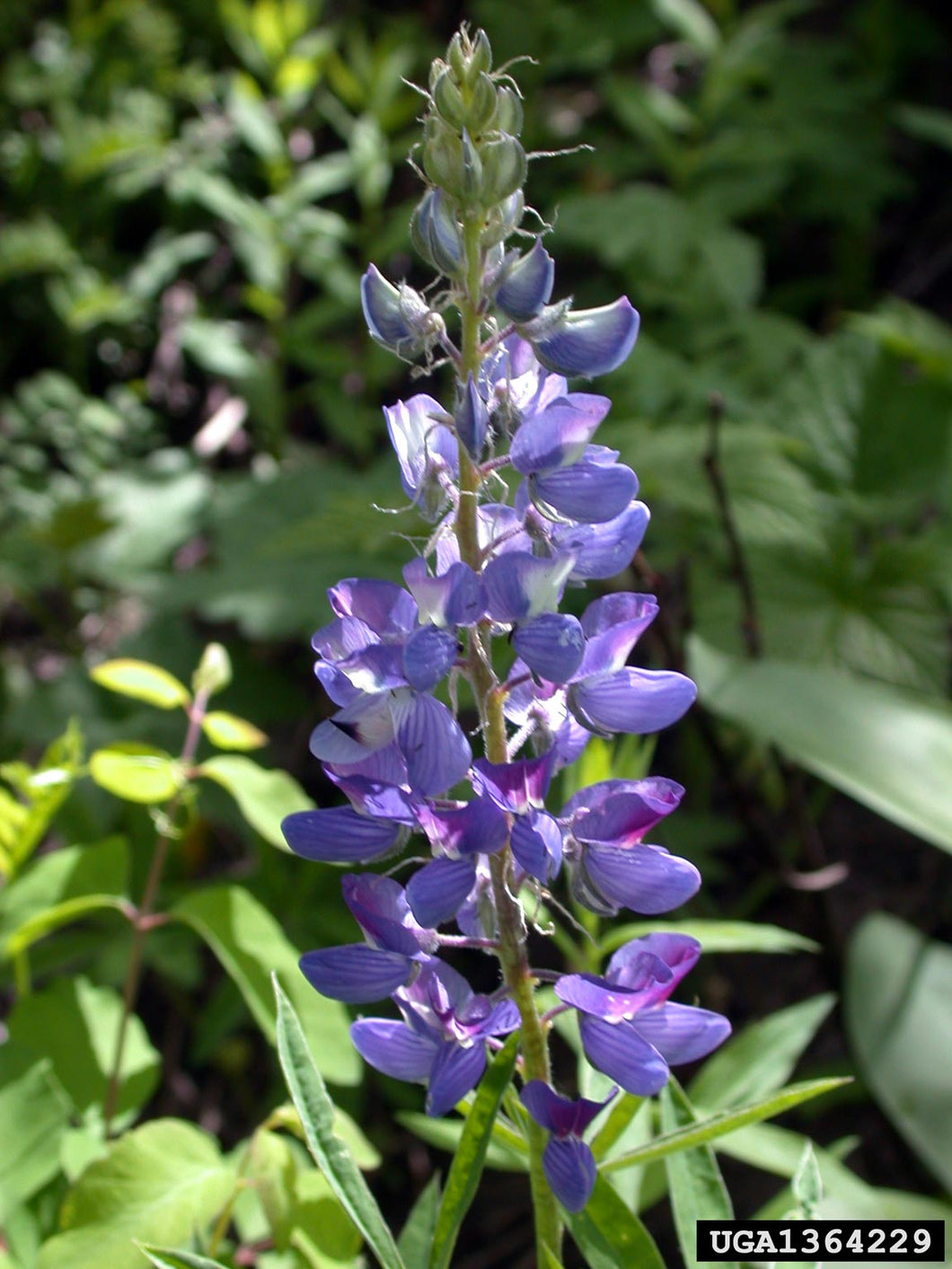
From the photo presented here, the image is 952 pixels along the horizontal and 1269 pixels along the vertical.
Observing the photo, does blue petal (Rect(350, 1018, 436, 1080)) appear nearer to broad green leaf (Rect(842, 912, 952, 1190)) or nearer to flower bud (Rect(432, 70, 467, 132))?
flower bud (Rect(432, 70, 467, 132))

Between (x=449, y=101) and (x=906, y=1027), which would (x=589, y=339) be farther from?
(x=906, y=1027)

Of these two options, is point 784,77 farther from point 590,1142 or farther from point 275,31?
point 590,1142

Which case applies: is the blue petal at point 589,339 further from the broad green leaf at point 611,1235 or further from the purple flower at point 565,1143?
the broad green leaf at point 611,1235

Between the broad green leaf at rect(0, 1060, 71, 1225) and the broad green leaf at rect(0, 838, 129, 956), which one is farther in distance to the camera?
the broad green leaf at rect(0, 838, 129, 956)

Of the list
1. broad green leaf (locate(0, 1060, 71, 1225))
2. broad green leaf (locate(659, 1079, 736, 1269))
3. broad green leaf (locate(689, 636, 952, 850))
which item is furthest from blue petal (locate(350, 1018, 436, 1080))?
broad green leaf (locate(689, 636, 952, 850))

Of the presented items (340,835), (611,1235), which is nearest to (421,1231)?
(611,1235)

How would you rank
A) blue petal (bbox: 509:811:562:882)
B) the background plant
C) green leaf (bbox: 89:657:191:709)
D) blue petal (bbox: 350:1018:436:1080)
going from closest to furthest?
blue petal (bbox: 509:811:562:882), blue petal (bbox: 350:1018:436:1080), green leaf (bbox: 89:657:191:709), the background plant

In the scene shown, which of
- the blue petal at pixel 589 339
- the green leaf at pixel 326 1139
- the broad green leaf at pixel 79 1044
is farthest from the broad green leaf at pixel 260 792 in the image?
the blue petal at pixel 589 339
